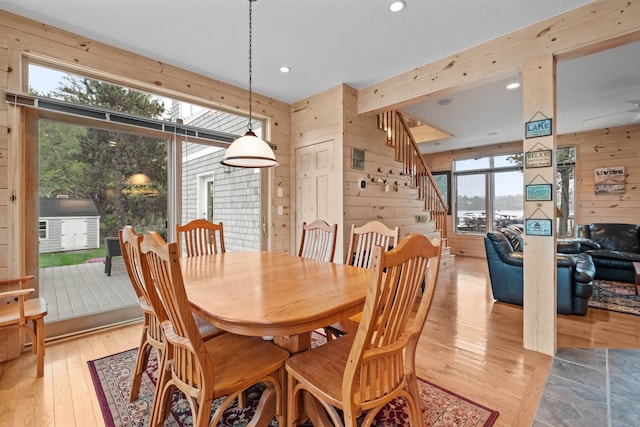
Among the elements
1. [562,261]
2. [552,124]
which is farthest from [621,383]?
[552,124]

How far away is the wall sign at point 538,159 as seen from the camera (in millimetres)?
2422

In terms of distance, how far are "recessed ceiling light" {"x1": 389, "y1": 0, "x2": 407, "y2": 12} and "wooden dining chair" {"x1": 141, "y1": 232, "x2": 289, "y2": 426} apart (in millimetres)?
2441

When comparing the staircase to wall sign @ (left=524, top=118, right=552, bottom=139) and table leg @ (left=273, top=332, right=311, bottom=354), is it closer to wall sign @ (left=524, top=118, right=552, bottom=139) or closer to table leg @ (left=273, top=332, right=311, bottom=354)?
wall sign @ (left=524, top=118, right=552, bottom=139)

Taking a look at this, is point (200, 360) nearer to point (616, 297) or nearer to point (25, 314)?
point (25, 314)

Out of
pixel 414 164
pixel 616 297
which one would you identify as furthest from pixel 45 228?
pixel 616 297

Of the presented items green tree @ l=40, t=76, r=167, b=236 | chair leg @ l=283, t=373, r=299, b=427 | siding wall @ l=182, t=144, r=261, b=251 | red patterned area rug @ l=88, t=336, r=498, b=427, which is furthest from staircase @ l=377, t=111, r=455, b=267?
chair leg @ l=283, t=373, r=299, b=427

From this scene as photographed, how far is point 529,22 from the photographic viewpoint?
2.54 meters

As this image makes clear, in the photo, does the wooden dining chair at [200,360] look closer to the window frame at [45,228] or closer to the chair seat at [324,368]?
the chair seat at [324,368]

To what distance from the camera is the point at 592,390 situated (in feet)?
6.34

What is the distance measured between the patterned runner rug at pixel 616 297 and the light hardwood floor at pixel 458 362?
0.26 metres

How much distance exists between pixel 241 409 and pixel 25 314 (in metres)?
1.73

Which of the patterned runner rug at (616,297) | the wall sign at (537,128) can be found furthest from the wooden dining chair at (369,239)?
the patterned runner rug at (616,297)

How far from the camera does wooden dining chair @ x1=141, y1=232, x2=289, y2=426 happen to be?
1.11m

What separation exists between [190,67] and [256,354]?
3249 millimetres
